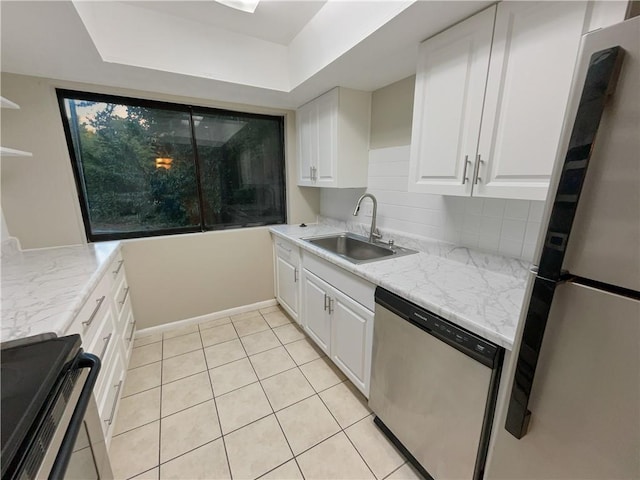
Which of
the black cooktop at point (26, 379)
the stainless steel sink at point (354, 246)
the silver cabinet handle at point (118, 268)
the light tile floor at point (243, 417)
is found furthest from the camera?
the stainless steel sink at point (354, 246)

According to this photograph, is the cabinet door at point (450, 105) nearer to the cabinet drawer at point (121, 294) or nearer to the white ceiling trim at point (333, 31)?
the white ceiling trim at point (333, 31)

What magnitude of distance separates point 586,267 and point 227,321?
271 centimetres

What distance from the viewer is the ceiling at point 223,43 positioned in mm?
1202

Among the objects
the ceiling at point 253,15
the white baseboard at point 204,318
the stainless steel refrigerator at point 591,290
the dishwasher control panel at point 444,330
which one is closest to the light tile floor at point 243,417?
the white baseboard at point 204,318

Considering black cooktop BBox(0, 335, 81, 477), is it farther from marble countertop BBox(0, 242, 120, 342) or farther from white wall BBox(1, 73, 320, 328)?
white wall BBox(1, 73, 320, 328)

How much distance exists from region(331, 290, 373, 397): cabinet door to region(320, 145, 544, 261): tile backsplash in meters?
0.75

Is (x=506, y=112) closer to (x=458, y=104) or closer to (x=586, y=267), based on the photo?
(x=458, y=104)

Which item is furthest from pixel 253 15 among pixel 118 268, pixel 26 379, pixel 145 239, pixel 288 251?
pixel 26 379

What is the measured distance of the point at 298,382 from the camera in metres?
1.89

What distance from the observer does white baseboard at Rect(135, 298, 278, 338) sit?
245 cm

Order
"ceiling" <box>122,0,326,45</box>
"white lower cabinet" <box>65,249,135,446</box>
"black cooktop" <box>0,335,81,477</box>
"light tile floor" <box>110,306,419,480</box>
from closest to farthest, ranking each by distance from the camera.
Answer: "black cooktop" <box>0,335,81,477</box>, "white lower cabinet" <box>65,249,135,446</box>, "light tile floor" <box>110,306,419,480</box>, "ceiling" <box>122,0,326,45</box>

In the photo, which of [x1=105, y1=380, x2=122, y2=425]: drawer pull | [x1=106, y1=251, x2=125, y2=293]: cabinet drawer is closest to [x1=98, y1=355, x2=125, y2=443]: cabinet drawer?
[x1=105, y1=380, x2=122, y2=425]: drawer pull

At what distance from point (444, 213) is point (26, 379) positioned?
1.95m

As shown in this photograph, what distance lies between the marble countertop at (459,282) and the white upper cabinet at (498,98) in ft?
1.42
